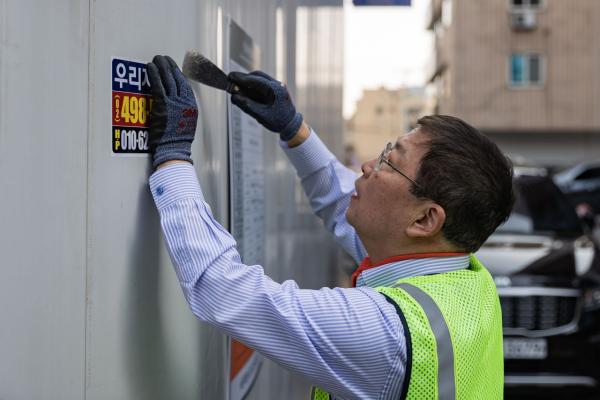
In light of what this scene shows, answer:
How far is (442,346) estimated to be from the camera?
1742mm

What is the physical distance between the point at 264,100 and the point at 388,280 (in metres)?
0.69

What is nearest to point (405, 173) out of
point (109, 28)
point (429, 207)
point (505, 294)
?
point (429, 207)

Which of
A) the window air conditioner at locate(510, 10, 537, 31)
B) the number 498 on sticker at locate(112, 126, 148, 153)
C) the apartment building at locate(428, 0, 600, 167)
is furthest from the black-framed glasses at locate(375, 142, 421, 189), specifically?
the window air conditioner at locate(510, 10, 537, 31)

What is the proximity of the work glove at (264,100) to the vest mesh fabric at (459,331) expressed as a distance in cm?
68

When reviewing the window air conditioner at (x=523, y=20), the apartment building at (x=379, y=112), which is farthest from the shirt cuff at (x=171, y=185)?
the apartment building at (x=379, y=112)

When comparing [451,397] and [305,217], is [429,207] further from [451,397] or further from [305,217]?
[305,217]

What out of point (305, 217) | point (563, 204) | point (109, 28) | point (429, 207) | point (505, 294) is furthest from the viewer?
point (563, 204)

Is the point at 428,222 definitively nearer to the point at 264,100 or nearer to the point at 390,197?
the point at 390,197

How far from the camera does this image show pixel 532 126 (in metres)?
35.8

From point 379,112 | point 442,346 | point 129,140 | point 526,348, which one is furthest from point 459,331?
point 379,112

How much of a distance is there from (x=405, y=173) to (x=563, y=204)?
19.0 feet

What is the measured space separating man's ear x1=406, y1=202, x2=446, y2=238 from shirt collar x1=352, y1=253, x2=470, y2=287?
6 centimetres

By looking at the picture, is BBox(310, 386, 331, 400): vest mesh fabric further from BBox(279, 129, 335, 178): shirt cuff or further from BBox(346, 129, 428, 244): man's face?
BBox(279, 129, 335, 178): shirt cuff

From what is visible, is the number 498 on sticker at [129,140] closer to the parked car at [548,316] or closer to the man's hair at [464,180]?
the man's hair at [464,180]
